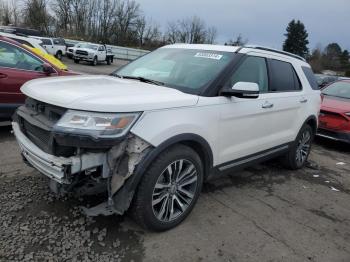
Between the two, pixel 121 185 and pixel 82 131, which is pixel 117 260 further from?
pixel 82 131

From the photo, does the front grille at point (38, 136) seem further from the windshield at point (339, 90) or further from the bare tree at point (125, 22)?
the bare tree at point (125, 22)

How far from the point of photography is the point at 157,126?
2941 mm

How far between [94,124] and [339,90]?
25.1ft

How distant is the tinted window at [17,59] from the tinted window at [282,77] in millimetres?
4009

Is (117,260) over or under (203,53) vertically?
under

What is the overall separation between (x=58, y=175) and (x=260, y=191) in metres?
2.81

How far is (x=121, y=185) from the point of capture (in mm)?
2846

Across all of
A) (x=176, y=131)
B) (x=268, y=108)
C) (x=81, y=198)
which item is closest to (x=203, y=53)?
(x=268, y=108)

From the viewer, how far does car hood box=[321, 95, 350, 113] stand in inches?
290

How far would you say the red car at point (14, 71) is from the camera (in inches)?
220

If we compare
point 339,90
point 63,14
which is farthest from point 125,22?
point 339,90

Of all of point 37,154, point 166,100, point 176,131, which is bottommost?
point 37,154

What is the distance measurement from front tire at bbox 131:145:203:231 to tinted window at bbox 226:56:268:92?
100 cm

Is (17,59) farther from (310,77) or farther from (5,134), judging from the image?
(310,77)
